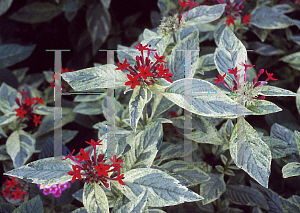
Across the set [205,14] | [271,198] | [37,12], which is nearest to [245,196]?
[271,198]

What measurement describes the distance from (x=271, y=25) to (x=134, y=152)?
30.0 inches

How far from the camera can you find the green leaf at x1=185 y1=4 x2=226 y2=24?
2.72 ft

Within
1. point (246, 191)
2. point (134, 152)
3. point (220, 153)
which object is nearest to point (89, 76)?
point (134, 152)

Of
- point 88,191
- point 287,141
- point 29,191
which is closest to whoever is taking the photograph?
point 88,191

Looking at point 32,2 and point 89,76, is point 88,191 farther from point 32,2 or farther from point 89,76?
point 32,2

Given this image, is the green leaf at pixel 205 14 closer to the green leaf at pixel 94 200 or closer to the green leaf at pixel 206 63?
the green leaf at pixel 206 63

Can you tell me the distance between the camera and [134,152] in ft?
2.29

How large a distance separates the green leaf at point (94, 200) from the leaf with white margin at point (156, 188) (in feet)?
0.17

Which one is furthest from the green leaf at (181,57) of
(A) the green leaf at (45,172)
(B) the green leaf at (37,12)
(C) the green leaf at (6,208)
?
(B) the green leaf at (37,12)

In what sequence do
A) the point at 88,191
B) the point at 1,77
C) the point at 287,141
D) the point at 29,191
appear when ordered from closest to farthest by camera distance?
the point at 88,191 → the point at 287,141 → the point at 29,191 → the point at 1,77

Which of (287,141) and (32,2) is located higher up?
(32,2)

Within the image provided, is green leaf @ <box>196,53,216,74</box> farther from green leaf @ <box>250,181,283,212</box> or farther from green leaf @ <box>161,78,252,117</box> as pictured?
green leaf @ <box>250,181,283,212</box>

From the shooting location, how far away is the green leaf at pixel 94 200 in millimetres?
584

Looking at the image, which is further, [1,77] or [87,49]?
[87,49]
